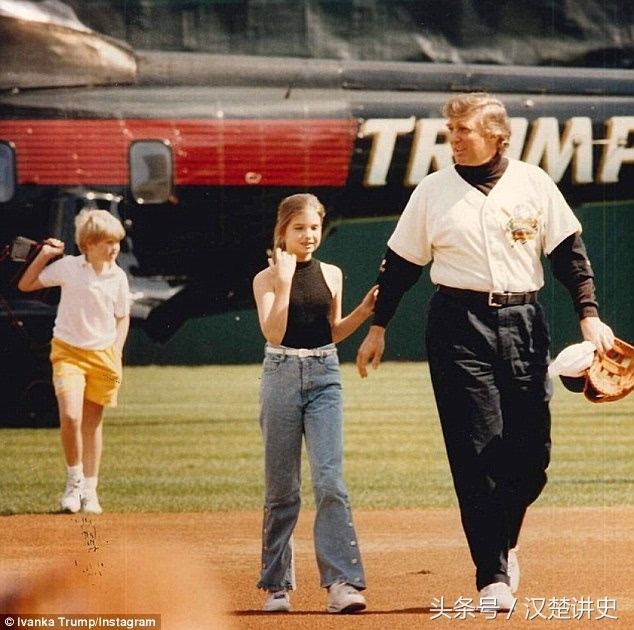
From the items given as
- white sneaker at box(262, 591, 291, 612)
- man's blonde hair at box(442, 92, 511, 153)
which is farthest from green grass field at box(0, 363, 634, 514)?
man's blonde hair at box(442, 92, 511, 153)

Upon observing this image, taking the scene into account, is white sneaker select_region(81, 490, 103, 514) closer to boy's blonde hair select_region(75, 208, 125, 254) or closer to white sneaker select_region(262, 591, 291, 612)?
boy's blonde hair select_region(75, 208, 125, 254)

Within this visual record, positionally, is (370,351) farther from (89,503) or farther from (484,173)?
(89,503)

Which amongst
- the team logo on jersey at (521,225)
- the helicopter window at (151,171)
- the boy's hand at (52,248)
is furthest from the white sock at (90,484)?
the team logo on jersey at (521,225)

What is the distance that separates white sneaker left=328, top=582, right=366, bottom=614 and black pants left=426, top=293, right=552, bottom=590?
37cm

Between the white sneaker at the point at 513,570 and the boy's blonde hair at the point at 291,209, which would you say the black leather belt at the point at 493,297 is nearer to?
the boy's blonde hair at the point at 291,209

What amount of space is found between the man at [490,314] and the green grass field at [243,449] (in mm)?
1237

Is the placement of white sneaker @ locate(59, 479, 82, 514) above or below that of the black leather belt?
below

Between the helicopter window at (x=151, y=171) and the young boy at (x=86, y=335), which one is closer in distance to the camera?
the young boy at (x=86, y=335)

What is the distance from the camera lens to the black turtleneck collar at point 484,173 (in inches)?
159

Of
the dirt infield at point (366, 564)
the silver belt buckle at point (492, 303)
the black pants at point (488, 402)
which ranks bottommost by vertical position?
the dirt infield at point (366, 564)

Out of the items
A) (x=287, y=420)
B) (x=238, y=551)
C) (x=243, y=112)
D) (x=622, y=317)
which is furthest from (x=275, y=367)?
(x=243, y=112)

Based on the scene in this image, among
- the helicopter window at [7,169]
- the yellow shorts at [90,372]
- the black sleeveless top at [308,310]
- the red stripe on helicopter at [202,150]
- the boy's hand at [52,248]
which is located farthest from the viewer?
the helicopter window at [7,169]

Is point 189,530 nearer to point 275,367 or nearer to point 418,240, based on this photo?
point 275,367

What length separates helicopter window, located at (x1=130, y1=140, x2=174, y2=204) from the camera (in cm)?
595
